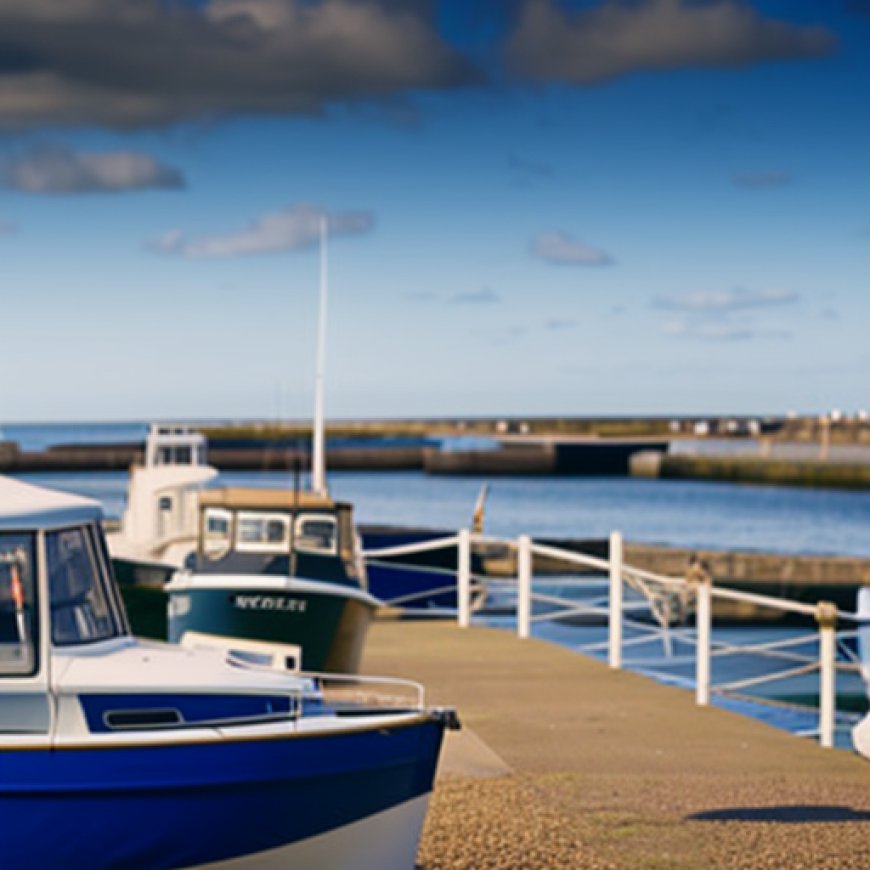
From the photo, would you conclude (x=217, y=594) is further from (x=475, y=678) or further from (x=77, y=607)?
(x=77, y=607)

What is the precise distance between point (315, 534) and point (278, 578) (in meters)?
1.58

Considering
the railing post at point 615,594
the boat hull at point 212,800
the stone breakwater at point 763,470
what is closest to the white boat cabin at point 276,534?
the railing post at point 615,594

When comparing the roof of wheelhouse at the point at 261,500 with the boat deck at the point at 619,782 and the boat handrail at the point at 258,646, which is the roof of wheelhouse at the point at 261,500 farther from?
the boat deck at the point at 619,782

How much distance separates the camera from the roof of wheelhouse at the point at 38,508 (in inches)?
324

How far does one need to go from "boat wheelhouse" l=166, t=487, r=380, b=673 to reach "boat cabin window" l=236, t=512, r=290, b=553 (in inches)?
0.4

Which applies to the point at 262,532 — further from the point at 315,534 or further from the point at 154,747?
the point at 154,747

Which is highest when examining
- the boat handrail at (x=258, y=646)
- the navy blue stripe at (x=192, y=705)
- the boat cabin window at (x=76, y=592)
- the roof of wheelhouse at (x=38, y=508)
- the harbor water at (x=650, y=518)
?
the roof of wheelhouse at (x=38, y=508)

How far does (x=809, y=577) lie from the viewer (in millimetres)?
41781

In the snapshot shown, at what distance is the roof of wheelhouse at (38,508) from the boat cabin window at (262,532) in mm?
8191

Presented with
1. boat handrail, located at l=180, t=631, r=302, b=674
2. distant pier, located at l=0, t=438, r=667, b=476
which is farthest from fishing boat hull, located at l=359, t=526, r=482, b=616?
distant pier, located at l=0, t=438, r=667, b=476

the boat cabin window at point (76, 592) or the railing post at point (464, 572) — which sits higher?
the boat cabin window at point (76, 592)

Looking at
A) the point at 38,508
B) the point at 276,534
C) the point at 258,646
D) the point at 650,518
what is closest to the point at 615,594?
the point at 276,534

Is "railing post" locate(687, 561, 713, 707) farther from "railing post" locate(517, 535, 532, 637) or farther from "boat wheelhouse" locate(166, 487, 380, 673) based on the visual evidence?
"railing post" locate(517, 535, 532, 637)

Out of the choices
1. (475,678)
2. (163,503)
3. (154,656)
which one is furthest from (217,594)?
(163,503)
